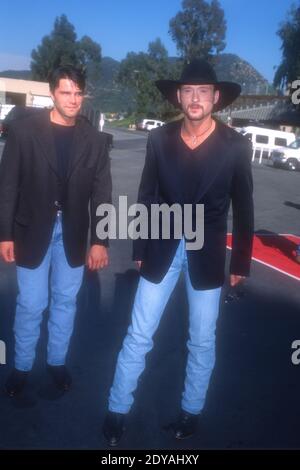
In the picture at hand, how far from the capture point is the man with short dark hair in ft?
9.28

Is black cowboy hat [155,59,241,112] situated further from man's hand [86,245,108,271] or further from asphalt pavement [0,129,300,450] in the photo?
asphalt pavement [0,129,300,450]

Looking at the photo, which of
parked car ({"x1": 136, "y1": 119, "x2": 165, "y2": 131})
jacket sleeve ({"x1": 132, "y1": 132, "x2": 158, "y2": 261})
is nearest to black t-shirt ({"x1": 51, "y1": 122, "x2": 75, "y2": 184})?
jacket sleeve ({"x1": 132, "y1": 132, "x2": 158, "y2": 261})

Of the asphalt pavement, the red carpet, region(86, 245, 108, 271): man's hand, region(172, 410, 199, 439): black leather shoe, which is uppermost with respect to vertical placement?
region(86, 245, 108, 271): man's hand

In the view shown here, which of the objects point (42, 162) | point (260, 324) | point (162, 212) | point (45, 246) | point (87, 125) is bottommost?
point (260, 324)

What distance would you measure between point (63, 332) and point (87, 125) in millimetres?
1431

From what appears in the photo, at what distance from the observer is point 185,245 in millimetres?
2715

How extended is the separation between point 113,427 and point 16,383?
80 centimetres

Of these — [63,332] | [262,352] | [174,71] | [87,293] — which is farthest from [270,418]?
[174,71]

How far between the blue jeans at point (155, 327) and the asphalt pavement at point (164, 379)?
35 centimetres

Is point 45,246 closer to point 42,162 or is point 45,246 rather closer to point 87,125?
point 42,162

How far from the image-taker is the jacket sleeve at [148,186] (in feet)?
9.05

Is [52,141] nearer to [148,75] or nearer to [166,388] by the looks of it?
[166,388]

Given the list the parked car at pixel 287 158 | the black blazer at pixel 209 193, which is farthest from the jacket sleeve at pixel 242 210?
the parked car at pixel 287 158

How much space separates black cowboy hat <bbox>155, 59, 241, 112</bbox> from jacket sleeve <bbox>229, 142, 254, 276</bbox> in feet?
1.20
